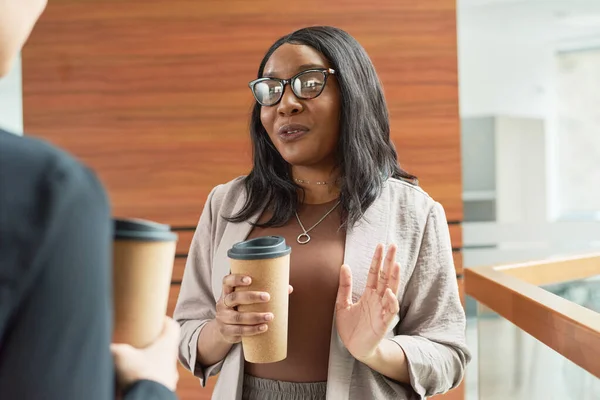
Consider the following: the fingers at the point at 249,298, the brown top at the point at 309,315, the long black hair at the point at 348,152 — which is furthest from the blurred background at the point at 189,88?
the fingers at the point at 249,298

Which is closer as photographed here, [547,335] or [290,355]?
[290,355]

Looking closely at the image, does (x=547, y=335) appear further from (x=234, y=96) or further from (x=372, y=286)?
(x=234, y=96)

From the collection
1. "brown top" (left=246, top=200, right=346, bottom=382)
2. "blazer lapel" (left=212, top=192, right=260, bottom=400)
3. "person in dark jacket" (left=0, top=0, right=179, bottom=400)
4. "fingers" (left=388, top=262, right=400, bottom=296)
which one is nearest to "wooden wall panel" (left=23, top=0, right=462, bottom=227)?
"blazer lapel" (left=212, top=192, right=260, bottom=400)

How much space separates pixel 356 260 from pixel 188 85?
189 cm

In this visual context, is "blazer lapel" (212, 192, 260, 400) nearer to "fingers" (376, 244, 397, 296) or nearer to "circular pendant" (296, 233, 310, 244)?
"circular pendant" (296, 233, 310, 244)

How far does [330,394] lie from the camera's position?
1.20 m

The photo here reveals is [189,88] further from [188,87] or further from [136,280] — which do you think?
[136,280]

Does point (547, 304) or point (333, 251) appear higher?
point (333, 251)

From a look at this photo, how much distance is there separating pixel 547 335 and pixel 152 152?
80.3 inches

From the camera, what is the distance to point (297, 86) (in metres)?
1.34

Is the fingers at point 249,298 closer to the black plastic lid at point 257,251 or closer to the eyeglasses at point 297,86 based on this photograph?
the black plastic lid at point 257,251

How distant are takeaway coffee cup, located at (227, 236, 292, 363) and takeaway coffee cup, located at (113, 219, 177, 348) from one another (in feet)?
1.62

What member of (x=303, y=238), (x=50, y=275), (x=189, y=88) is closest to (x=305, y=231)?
(x=303, y=238)

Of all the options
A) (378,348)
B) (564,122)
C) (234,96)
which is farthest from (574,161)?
(378,348)
